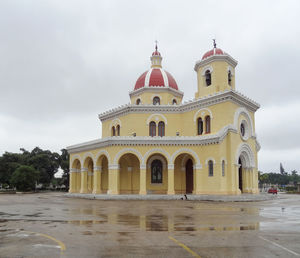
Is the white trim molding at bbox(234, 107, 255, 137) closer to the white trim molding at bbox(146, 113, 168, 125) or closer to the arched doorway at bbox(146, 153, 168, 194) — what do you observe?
the white trim molding at bbox(146, 113, 168, 125)

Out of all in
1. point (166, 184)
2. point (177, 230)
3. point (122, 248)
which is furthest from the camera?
point (166, 184)

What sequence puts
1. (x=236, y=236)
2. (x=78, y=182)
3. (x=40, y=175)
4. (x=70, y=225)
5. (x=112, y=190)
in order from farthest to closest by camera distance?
(x=40, y=175) < (x=78, y=182) < (x=112, y=190) < (x=70, y=225) < (x=236, y=236)

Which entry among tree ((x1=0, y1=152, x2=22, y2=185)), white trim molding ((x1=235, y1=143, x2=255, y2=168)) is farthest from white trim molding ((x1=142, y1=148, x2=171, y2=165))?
tree ((x1=0, y1=152, x2=22, y2=185))

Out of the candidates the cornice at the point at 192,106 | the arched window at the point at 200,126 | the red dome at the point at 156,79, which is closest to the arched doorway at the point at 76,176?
the cornice at the point at 192,106

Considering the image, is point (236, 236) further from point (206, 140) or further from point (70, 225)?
point (206, 140)

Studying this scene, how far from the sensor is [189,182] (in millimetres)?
30688

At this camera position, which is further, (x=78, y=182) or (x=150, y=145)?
(x=78, y=182)

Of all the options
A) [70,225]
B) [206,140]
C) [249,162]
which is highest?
[206,140]

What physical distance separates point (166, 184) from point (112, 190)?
5.59 m

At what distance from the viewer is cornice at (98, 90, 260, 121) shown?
28.8 m

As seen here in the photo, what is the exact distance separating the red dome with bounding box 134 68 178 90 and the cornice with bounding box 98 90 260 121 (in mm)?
3302

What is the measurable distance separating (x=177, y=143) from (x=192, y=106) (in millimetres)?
5320

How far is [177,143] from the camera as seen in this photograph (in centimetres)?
2803

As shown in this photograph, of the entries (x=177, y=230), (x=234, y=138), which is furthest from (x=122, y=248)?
(x=234, y=138)
